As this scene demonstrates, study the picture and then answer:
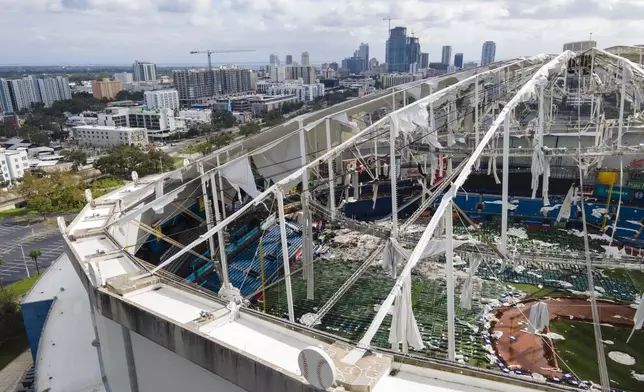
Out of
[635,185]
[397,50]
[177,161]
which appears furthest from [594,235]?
[397,50]

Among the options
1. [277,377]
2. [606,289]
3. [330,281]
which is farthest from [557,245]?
[277,377]

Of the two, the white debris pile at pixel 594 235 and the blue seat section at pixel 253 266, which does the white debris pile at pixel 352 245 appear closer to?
the blue seat section at pixel 253 266

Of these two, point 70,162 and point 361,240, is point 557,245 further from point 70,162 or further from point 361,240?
point 70,162

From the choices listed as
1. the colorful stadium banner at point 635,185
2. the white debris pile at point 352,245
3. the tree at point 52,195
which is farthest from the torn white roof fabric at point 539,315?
the tree at point 52,195

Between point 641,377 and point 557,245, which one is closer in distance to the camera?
point 641,377

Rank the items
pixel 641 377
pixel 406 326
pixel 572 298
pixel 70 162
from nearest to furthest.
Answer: pixel 406 326
pixel 641 377
pixel 572 298
pixel 70 162

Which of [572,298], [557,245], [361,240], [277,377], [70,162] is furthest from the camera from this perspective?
[70,162]
